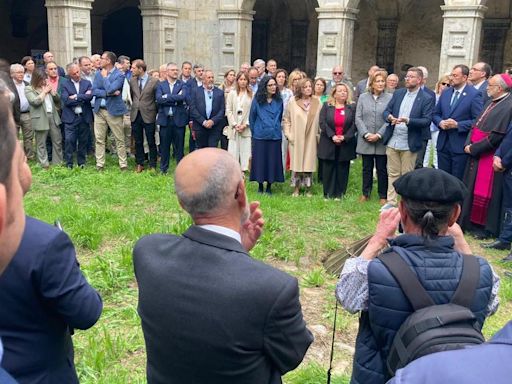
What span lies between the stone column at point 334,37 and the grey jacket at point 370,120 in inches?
262

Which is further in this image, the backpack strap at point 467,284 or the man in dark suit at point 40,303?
the backpack strap at point 467,284

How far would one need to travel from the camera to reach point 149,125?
9.71 m

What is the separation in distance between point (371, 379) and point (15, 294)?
147cm

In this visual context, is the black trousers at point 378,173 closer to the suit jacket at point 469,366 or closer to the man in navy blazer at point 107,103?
the man in navy blazer at point 107,103

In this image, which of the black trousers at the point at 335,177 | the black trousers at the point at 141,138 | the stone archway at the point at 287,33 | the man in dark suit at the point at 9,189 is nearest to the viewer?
the man in dark suit at the point at 9,189

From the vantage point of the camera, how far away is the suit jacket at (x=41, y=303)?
1932mm

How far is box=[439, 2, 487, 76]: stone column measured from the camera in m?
12.9

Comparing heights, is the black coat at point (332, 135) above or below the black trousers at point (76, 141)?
above

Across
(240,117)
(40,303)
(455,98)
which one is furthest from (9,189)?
(240,117)

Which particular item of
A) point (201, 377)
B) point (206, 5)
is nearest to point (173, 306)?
point (201, 377)

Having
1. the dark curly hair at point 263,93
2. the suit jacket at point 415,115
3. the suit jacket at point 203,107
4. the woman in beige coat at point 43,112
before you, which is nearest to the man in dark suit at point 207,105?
the suit jacket at point 203,107

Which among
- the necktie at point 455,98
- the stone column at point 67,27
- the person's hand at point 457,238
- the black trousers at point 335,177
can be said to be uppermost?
the stone column at point 67,27

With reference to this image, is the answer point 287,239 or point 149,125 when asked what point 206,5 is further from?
point 287,239

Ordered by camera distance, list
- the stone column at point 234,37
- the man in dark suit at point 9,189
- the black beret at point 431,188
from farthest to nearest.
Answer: the stone column at point 234,37
the black beret at point 431,188
the man in dark suit at point 9,189
